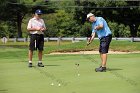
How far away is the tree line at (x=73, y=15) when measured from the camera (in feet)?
191

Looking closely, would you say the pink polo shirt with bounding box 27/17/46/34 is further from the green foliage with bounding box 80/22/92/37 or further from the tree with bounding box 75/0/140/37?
the green foliage with bounding box 80/22/92/37

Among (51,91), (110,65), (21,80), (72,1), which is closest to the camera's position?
(51,91)

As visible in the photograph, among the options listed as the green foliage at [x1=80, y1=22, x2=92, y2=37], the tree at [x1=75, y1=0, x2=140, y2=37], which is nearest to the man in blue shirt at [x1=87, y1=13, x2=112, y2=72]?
the tree at [x1=75, y1=0, x2=140, y2=37]

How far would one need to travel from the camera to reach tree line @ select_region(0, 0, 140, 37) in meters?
58.2

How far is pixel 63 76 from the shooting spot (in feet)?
39.3

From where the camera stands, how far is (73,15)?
209 ft

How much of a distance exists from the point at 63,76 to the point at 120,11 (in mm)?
47016

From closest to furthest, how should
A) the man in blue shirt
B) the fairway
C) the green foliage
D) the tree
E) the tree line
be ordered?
the fairway
the man in blue shirt
the tree
the tree line
the green foliage

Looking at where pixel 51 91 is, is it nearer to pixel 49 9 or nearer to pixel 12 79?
pixel 12 79

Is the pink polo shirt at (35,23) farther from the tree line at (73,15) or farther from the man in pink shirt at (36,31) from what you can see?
the tree line at (73,15)

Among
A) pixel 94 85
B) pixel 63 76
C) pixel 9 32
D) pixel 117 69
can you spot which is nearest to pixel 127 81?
pixel 94 85

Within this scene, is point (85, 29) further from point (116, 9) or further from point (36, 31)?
point (36, 31)

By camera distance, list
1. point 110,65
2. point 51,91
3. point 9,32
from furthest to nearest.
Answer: point 9,32
point 110,65
point 51,91

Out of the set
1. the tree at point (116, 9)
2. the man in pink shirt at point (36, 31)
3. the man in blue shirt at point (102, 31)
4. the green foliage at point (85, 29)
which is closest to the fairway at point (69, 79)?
the man in blue shirt at point (102, 31)
